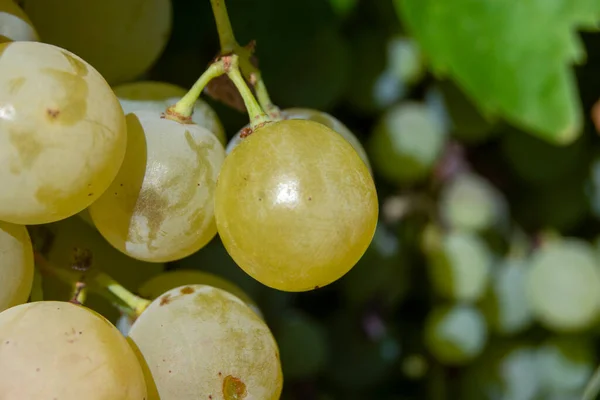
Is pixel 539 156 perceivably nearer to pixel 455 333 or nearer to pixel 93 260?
pixel 455 333

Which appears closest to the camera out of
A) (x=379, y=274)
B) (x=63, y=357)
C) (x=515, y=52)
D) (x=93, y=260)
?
(x=63, y=357)

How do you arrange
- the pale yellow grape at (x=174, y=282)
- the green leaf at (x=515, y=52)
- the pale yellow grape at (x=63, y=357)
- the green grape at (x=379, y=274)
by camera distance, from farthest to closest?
the green grape at (x=379, y=274), the green leaf at (x=515, y=52), the pale yellow grape at (x=174, y=282), the pale yellow grape at (x=63, y=357)

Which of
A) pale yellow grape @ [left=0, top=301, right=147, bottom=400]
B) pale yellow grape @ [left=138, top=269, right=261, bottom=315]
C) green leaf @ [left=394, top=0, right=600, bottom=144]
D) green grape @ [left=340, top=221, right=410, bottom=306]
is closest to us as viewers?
pale yellow grape @ [left=0, top=301, right=147, bottom=400]

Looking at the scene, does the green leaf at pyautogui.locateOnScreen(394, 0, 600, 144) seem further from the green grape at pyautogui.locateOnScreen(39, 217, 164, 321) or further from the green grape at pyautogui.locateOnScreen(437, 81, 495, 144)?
the green grape at pyautogui.locateOnScreen(39, 217, 164, 321)

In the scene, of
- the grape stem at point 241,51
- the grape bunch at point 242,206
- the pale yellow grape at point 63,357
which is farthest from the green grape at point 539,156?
the pale yellow grape at point 63,357

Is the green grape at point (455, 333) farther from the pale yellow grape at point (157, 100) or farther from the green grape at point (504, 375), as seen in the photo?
the pale yellow grape at point (157, 100)

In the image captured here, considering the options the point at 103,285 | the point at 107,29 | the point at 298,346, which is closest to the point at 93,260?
the point at 103,285

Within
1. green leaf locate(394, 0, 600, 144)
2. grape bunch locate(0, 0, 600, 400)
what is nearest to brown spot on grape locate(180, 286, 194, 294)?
grape bunch locate(0, 0, 600, 400)
